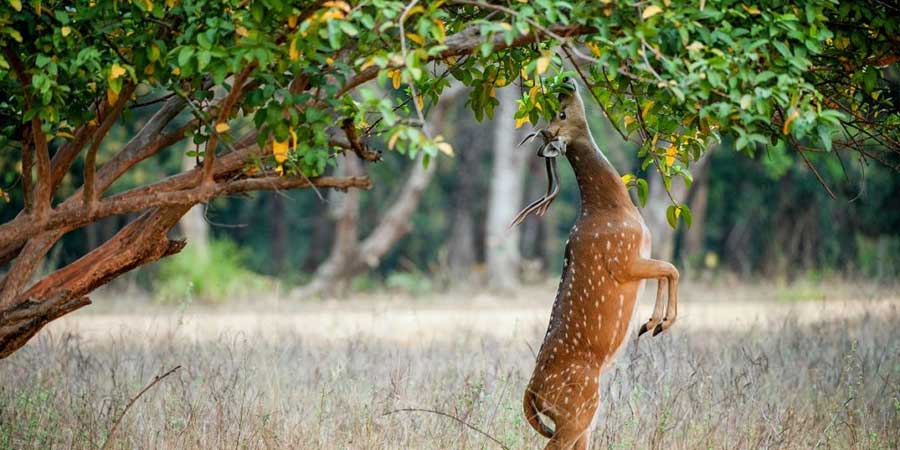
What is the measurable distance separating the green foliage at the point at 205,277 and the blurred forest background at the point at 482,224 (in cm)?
4

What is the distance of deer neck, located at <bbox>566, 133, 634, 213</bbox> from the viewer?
531 centimetres

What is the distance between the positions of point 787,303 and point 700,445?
10242 mm

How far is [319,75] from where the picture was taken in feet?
15.3

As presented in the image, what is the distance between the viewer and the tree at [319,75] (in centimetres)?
425

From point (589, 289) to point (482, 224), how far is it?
31880 millimetres

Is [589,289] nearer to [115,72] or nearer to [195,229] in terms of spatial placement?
[115,72]

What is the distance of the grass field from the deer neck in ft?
3.87

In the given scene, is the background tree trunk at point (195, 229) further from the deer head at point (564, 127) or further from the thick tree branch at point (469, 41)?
the thick tree branch at point (469, 41)

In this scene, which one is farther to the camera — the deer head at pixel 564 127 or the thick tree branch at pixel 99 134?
the deer head at pixel 564 127

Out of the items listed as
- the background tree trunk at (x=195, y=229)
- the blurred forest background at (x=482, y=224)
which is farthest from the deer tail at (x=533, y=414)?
the background tree trunk at (x=195, y=229)

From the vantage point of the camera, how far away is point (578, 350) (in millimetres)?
5246

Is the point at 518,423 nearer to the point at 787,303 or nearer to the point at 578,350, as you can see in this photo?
the point at 578,350

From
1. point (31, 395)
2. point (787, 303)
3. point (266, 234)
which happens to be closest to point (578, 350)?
point (31, 395)

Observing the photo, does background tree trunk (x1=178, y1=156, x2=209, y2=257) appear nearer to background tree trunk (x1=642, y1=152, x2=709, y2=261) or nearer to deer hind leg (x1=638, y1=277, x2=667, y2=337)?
background tree trunk (x1=642, y1=152, x2=709, y2=261)
